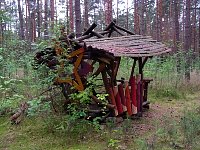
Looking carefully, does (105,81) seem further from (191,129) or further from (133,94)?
(191,129)

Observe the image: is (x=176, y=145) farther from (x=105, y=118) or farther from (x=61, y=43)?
(x=61, y=43)

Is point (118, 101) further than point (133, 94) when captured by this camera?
No

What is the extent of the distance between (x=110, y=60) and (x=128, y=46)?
106 centimetres

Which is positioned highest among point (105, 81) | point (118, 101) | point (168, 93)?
point (105, 81)

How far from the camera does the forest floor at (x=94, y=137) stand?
627 cm

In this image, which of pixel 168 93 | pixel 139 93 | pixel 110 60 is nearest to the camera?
pixel 110 60

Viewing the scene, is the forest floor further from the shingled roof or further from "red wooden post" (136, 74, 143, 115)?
the shingled roof

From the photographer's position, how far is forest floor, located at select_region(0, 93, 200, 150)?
6.27 meters

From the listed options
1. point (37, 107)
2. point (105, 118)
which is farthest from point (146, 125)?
point (37, 107)

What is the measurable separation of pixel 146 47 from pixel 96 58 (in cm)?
190

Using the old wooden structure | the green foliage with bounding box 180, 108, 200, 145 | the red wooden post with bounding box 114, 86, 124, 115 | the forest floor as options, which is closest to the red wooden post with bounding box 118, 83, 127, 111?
the old wooden structure

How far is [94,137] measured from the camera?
22.3 ft

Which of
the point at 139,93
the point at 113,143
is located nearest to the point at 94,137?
the point at 113,143

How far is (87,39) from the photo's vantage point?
812 cm
